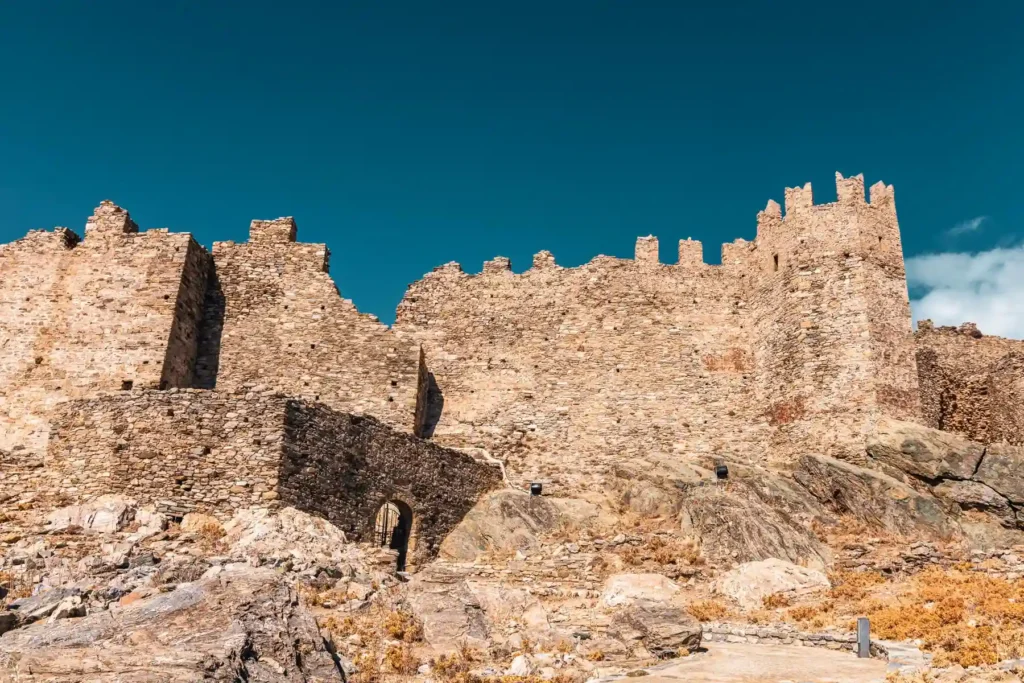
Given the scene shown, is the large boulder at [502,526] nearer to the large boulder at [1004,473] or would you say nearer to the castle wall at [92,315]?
the castle wall at [92,315]

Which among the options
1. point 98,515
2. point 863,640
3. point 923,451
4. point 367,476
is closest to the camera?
point 863,640

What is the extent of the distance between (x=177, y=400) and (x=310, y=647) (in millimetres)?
9998

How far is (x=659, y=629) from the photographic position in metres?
12.6

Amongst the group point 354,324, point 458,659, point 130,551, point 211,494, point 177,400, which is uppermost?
point 354,324

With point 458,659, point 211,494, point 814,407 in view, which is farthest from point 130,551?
point 814,407

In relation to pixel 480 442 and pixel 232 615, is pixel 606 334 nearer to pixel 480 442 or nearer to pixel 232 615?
pixel 480 442

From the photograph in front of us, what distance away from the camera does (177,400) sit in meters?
18.8

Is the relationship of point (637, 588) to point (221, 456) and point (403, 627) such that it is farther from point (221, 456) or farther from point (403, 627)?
point (221, 456)

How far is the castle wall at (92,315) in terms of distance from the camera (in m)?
23.4

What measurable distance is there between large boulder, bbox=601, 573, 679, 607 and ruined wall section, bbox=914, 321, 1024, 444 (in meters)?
11.1

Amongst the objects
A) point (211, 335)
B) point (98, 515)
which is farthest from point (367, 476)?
point (211, 335)

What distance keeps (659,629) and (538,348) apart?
567 inches

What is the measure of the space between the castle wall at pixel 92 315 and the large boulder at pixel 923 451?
62.5ft

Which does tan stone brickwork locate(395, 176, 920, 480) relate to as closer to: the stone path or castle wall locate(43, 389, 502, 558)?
castle wall locate(43, 389, 502, 558)
